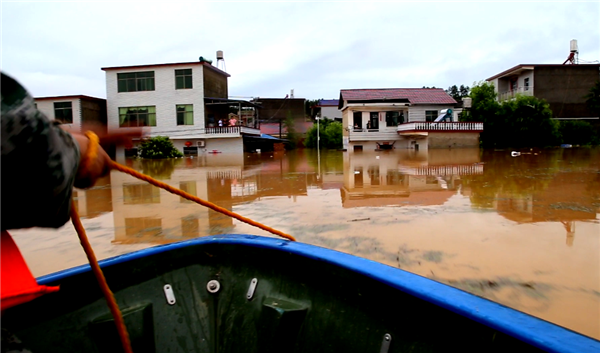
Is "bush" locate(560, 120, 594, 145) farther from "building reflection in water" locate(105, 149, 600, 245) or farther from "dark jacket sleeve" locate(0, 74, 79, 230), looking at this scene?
"dark jacket sleeve" locate(0, 74, 79, 230)

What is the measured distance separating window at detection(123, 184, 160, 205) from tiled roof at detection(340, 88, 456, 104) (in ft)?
76.7

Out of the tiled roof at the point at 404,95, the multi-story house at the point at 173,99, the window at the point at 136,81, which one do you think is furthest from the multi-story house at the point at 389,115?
the window at the point at 136,81

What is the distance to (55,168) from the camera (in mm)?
954

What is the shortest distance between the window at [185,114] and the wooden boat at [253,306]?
27493 mm

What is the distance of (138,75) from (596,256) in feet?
95.3

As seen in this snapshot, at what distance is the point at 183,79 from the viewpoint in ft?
92.5

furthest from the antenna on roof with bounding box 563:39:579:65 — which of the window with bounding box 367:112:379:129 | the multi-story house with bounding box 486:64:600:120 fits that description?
the window with bounding box 367:112:379:129

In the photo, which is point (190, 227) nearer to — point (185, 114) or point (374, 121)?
point (185, 114)

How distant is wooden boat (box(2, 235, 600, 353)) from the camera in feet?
4.74

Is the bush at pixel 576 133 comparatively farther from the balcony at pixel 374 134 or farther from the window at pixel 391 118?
the balcony at pixel 374 134

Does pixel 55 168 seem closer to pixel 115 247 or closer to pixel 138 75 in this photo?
pixel 115 247

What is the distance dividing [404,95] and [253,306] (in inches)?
1204

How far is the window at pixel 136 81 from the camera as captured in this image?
93.1ft

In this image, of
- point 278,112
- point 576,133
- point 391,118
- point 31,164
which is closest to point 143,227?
point 31,164
